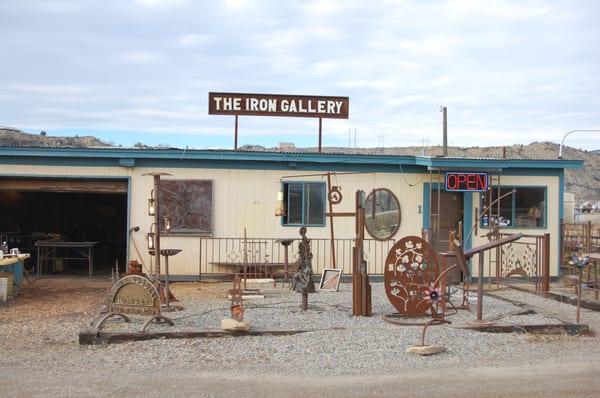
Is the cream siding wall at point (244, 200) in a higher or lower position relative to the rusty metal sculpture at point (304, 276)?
higher

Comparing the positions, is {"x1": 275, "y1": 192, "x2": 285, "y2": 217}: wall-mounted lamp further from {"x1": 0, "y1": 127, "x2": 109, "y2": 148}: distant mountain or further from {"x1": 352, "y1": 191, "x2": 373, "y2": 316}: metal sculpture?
Result: {"x1": 0, "y1": 127, "x2": 109, "y2": 148}: distant mountain

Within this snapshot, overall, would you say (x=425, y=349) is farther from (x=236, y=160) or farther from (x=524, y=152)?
(x=524, y=152)

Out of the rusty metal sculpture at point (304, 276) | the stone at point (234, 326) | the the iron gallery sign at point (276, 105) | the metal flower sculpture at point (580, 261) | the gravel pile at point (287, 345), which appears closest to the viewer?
the gravel pile at point (287, 345)

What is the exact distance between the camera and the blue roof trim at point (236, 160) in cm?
1562

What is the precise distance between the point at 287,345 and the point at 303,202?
7605mm

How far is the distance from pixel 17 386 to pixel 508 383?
16.5 feet

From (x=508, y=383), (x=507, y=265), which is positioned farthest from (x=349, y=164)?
(x=508, y=383)

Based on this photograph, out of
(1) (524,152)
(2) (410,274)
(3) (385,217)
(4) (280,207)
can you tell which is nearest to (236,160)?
(4) (280,207)

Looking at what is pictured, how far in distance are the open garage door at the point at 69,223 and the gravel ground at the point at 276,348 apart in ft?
23.9

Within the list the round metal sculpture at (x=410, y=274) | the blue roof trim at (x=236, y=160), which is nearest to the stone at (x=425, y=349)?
the round metal sculpture at (x=410, y=274)

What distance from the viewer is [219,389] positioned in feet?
22.4

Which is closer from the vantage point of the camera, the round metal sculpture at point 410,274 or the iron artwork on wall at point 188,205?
the round metal sculpture at point 410,274

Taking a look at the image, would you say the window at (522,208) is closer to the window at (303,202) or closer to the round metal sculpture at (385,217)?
the round metal sculpture at (385,217)

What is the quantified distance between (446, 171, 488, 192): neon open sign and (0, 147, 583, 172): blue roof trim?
189 mm
